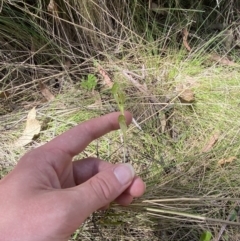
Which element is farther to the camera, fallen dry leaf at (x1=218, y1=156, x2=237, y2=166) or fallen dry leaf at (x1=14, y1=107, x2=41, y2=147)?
fallen dry leaf at (x1=14, y1=107, x2=41, y2=147)

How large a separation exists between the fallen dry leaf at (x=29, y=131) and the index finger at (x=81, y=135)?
52 centimetres

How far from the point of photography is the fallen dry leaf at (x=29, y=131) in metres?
1.82

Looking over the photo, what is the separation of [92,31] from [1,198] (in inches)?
45.0

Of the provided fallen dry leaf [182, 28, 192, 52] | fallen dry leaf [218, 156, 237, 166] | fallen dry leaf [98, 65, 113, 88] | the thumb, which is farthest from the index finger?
fallen dry leaf [182, 28, 192, 52]

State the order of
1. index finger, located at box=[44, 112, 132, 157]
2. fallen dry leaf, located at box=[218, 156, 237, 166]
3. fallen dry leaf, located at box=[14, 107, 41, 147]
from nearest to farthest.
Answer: index finger, located at box=[44, 112, 132, 157], fallen dry leaf, located at box=[218, 156, 237, 166], fallen dry leaf, located at box=[14, 107, 41, 147]

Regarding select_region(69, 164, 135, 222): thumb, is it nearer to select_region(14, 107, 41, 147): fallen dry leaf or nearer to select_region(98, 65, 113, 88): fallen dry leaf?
select_region(14, 107, 41, 147): fallen dry leaf

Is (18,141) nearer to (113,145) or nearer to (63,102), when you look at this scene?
(63,102)

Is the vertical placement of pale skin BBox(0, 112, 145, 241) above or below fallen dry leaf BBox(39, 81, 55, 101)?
above

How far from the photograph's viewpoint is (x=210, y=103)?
191 centimetres

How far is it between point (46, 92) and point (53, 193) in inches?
39.7

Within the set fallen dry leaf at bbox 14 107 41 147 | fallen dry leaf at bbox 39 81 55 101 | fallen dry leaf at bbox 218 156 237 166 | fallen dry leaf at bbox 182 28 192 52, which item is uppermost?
→ fallen dry leaf at bbox 182 28 192 52

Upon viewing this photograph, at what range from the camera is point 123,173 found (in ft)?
4.00

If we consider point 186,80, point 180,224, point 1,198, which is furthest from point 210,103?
point 1,198

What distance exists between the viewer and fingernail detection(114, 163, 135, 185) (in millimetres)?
1209
